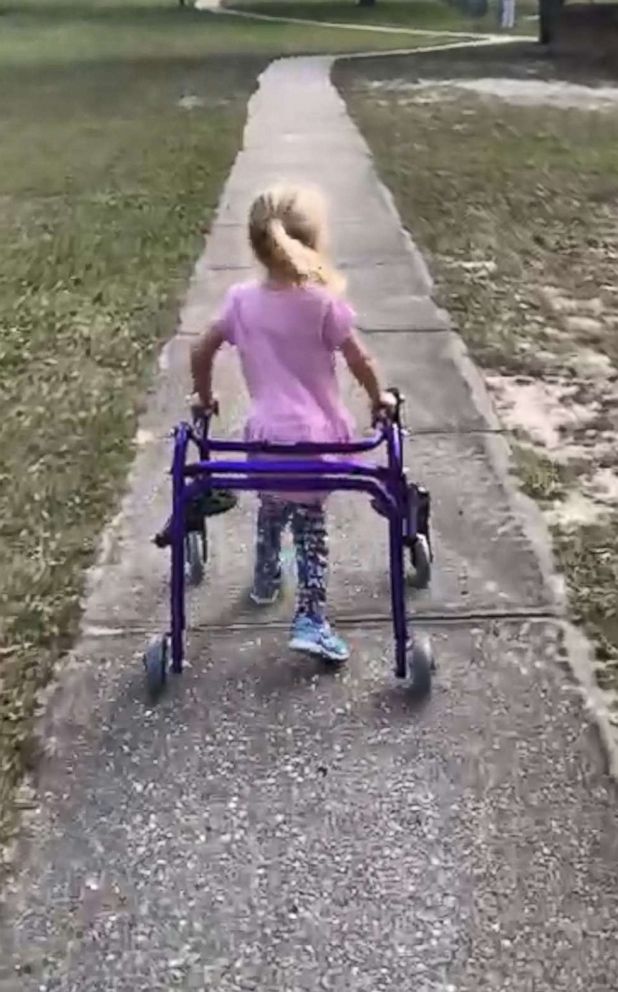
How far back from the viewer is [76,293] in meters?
8.32

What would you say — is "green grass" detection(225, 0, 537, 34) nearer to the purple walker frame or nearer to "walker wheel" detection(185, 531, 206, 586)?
"walker wheel" detection(185, 531, 206, 586)

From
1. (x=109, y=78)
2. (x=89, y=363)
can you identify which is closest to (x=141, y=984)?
(x=89, y=363)

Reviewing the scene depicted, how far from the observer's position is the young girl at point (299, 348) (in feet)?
12.6

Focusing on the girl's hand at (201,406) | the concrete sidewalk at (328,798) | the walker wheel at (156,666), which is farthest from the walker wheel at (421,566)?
the walker wheel at (156,666)

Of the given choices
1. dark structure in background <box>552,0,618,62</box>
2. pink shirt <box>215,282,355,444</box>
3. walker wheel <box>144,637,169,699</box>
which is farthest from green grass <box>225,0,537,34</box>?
walker wheel <box>144,637,169,699</box>

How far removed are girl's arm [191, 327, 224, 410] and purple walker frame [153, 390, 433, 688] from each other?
7.1 inches

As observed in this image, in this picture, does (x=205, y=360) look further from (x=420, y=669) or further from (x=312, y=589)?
(x=420, y=669)

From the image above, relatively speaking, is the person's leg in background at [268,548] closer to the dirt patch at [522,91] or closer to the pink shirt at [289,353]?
the pink shirt at [289,353]

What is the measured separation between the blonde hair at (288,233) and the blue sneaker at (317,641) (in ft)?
2.76

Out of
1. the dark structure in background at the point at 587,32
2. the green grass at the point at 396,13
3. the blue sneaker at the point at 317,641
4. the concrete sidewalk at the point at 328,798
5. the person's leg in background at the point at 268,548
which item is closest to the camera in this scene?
the concrete sidewalk at the point at 328,798

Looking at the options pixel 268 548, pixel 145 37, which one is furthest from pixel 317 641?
pixel 145 37

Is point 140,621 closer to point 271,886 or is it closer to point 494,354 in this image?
point 271,886

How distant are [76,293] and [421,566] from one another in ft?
13.9

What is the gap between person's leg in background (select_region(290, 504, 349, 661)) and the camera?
4090 mm
